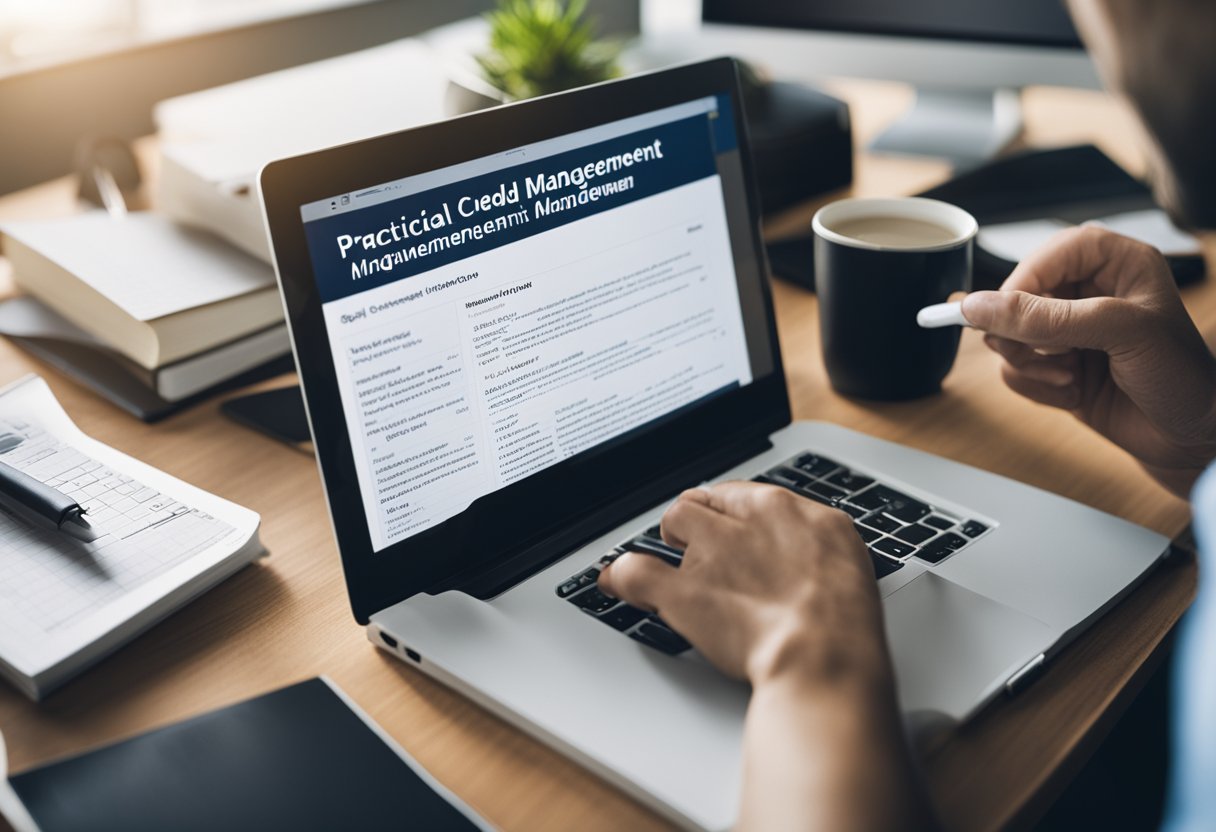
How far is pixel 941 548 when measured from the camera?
662 mm

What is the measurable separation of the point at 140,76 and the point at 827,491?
4.53 feet

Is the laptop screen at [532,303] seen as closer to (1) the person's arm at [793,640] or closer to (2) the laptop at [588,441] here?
(2) the laptop at [588,441]

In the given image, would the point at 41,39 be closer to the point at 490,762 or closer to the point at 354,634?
the point at 354,634

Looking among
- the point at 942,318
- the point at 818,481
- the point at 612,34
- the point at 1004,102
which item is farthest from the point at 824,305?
the point at 612,34

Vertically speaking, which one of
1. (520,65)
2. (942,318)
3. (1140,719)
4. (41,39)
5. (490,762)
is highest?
(41,39)

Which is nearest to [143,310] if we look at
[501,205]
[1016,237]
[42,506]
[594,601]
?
[42,506]

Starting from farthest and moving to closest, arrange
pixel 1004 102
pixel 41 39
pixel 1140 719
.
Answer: pixel 41 39 → pixel 1004 102 → pixel 1140 719

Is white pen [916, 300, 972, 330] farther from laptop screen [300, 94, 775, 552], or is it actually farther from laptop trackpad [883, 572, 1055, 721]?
laptop trackpad [883, 572, 1055, 721]

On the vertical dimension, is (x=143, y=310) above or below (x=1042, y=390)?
above

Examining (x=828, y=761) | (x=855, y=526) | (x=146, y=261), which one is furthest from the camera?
(x=146, y=261)

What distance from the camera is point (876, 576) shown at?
2.06ft

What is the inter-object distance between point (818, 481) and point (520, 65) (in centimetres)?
68

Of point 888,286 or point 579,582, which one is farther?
point 888,286

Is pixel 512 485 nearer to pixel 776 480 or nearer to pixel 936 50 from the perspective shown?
pixel 776 480
